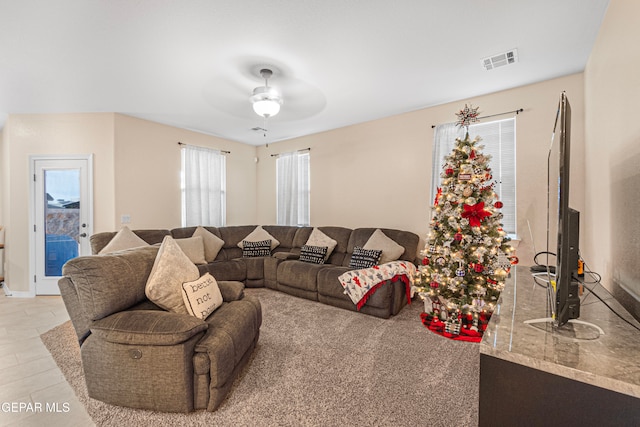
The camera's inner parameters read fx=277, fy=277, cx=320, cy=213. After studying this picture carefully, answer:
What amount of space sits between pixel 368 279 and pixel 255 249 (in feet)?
7.80

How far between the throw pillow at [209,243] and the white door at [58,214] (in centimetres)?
160

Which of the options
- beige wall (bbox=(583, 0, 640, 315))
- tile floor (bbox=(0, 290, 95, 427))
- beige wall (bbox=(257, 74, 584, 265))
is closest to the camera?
beige wall (bbox=(583, 0, 640, 315))

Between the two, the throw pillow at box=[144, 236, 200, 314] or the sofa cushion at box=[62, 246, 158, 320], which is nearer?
the sofa cushion at box=[62, 246, 158, 320]

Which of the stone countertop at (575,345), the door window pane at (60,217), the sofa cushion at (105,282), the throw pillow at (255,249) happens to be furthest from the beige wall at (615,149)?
the door window pane at (60,217)

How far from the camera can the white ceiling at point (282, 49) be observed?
2070 millimetres

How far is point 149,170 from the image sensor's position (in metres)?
4.65

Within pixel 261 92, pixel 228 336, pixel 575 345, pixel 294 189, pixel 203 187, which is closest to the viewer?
pixel 575 345

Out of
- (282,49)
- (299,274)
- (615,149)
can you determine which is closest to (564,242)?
(615,149)

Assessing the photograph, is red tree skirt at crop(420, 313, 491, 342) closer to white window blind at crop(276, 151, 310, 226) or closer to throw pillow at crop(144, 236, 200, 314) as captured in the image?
throw pillow at crop(144, 236, 200, 314)

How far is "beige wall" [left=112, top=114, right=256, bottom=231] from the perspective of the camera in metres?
4.32

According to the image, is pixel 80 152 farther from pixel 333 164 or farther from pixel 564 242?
pixel 564 242

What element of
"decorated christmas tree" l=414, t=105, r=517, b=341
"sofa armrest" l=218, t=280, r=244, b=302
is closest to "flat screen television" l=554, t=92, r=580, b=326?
"decorated christmas tree" l=414, t=105, r=517, b=341

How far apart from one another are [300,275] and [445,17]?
3.31 m

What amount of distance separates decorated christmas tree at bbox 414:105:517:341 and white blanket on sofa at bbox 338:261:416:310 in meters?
0.41
